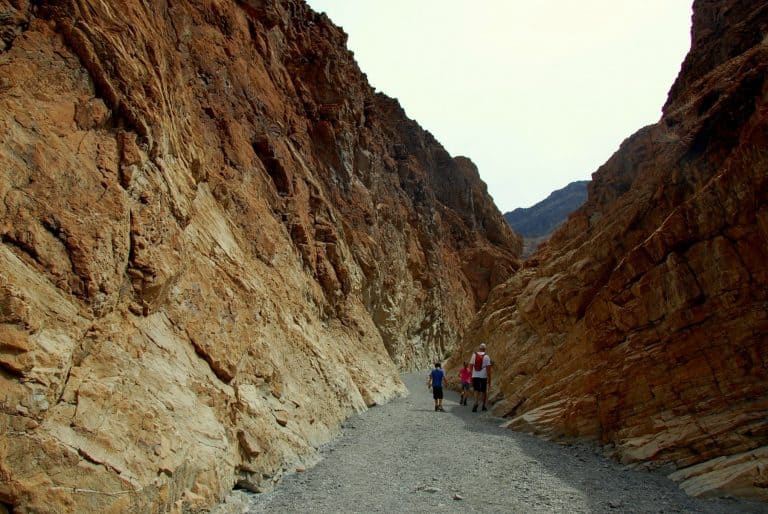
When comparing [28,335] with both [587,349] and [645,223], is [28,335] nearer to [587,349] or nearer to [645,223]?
[587,349]

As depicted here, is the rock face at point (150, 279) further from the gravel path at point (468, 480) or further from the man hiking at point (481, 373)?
the man hiking at point (481, 373)

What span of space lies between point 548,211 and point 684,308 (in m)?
168

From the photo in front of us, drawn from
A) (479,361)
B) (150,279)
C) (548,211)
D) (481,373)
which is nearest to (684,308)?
(479,361)

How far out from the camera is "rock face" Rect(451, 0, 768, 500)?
884 centimetres

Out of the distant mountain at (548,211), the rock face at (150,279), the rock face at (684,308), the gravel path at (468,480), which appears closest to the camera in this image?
the rock face at (150,279)

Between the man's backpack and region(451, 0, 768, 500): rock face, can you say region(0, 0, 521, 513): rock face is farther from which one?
region(451, 0, 768, 500): rock face

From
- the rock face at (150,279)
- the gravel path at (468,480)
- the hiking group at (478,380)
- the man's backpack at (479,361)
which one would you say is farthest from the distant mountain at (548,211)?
the gravel path at (468,480)

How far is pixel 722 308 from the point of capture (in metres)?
9.59

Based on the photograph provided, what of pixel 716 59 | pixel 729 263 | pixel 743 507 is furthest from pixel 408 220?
pixel 743 507

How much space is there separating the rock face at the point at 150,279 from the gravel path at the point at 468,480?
2.73 feet

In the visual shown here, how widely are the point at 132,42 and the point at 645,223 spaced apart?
12.7 meters

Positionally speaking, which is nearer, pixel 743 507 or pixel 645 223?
pixel 743 507

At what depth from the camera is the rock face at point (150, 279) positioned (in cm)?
491

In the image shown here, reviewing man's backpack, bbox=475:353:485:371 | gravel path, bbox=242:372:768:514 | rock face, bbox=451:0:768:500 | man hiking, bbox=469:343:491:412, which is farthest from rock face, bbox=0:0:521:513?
rock face, bbox=451:0:768:500
